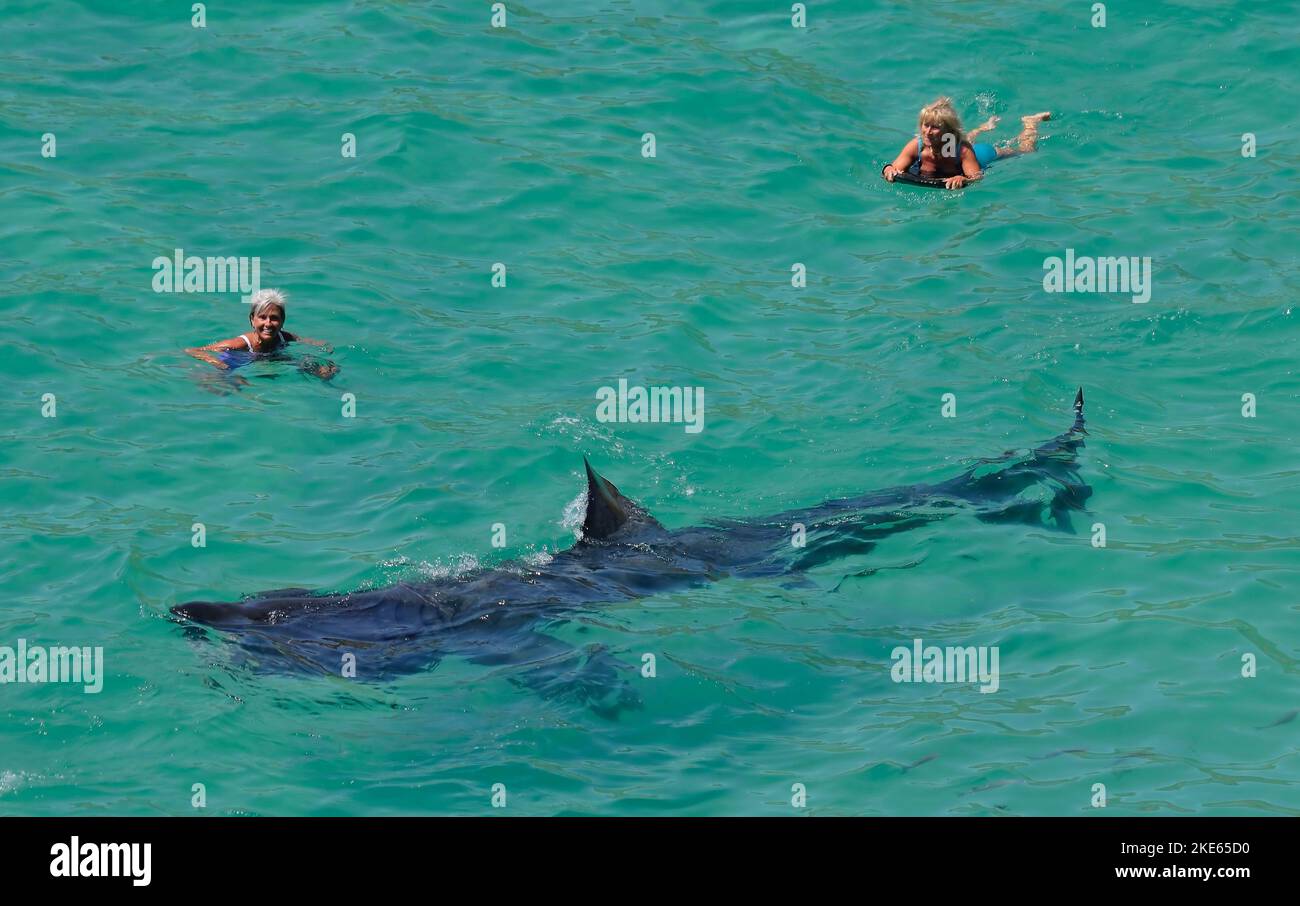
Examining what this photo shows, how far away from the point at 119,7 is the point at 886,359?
1117cm

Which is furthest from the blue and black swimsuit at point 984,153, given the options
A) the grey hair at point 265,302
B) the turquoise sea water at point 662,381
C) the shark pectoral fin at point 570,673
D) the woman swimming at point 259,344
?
the shark pectoral fin at point 570,673

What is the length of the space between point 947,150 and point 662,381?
479cm

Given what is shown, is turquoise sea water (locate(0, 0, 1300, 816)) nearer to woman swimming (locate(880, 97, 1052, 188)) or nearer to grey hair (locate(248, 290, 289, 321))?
woman swimming (locate(880, 97, 1052, 188))

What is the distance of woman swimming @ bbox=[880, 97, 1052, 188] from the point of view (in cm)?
1521

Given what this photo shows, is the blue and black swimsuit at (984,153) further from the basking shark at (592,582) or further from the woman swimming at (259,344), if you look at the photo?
the woman swimming at (259,344)

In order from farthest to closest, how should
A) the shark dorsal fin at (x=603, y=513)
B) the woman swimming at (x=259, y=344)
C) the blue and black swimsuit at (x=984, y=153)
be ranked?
the blue and black swimsuit at (x=984, y=153) < the woman swimming at (x=259, y=344) < the shark dorsal fin at (x=603, y=513)

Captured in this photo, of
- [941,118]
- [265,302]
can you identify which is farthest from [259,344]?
[941,118]

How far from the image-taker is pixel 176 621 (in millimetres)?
8750

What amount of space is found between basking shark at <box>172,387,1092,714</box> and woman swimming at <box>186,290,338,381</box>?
3625 mm

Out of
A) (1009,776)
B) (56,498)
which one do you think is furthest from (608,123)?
(1009,776)

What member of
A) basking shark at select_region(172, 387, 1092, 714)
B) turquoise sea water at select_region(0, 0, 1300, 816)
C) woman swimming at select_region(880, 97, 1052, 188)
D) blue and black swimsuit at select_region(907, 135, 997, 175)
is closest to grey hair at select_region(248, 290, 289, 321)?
turquoise sea water at select_region(0, 0, 1300, 816)

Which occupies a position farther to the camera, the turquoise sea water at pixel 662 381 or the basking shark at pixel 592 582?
the basking shark at pixel 592 582

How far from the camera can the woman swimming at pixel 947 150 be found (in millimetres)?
15211
